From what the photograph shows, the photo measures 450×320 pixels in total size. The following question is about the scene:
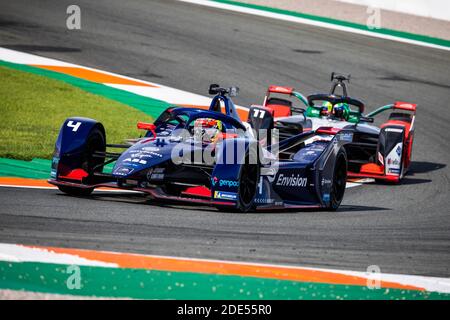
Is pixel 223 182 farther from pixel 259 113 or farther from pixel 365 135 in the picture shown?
pixel 365 135

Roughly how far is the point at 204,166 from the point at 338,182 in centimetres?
236

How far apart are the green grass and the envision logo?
13.1ft

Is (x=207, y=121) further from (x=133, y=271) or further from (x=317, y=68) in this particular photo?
(x=317, y=68)

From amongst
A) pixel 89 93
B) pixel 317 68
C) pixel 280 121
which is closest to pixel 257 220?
pixel 280 121

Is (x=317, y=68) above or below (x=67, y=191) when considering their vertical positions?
above

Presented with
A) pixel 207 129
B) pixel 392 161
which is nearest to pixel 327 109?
pixel 392 161

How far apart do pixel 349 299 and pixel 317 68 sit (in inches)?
680

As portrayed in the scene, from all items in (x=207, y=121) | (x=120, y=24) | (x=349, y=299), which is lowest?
(x=349, y=299)

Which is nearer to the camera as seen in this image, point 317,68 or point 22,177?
point 22,177

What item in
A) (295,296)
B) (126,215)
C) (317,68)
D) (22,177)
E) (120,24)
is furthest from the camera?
(120,24)

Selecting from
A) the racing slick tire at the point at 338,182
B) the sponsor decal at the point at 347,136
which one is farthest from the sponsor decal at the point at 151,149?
the sponsor decal at the point at 347,136

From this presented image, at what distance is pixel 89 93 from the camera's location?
19.1 m

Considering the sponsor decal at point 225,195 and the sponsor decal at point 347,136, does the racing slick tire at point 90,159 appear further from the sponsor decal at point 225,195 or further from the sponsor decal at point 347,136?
the sponsor decal at point 347,136

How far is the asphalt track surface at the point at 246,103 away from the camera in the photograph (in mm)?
8820
